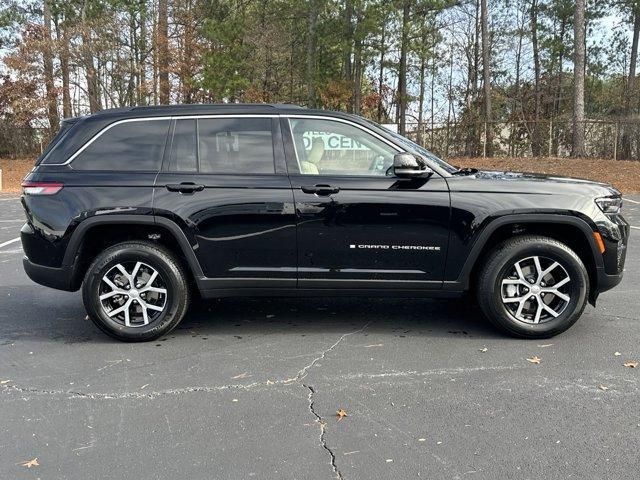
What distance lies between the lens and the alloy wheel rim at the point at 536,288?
180 inches

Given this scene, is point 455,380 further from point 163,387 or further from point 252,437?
point 163,387

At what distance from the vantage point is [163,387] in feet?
12.6

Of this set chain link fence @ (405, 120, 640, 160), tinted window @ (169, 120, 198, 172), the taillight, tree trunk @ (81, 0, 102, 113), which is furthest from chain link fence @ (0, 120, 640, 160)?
the taillight

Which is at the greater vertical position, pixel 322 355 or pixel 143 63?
pixel 143 63

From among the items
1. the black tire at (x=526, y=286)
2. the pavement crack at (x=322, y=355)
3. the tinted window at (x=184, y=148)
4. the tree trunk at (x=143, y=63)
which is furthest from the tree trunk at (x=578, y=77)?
the tinted window at (x=184, y=148)

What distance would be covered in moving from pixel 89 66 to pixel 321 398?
27.5 meters

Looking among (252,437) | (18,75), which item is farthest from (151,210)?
(18,75)

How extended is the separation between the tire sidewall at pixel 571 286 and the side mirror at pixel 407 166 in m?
0.91

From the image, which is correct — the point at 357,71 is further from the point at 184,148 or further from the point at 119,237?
the point at 119,237

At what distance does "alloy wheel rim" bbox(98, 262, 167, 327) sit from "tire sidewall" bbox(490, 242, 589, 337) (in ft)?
8.56

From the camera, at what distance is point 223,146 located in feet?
15.3

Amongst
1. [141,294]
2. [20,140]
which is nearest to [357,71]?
[20,140]

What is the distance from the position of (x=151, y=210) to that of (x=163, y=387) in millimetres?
1396

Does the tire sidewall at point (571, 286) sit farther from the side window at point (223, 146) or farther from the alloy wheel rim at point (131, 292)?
the alloy wheel rim at point (131, 292)
